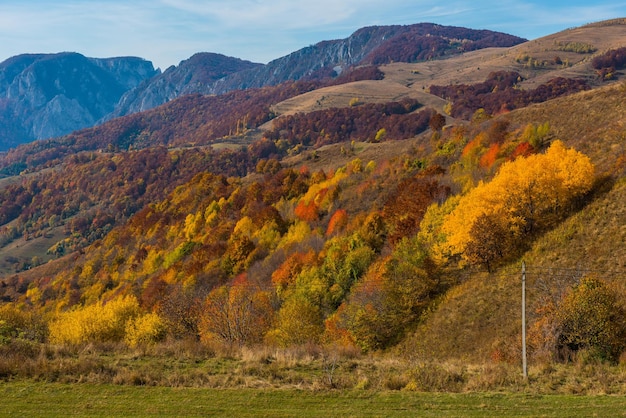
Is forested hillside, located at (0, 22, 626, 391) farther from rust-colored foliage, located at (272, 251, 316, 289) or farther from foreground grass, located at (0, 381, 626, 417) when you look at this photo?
foreground grass, located at (0, 381, 626, 417)

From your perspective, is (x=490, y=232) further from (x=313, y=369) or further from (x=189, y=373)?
(x=189, y=373)

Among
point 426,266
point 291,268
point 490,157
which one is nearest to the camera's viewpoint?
point 426,266

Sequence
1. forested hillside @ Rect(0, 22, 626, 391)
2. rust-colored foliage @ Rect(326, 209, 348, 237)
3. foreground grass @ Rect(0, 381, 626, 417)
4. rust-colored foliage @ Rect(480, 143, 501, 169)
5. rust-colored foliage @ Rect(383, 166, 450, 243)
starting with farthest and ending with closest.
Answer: rust-colored foliage @ Rect(326, 209, 348, 237), rust-colored foliage @ Rect(480, 143, 501, 169), rust-colored foliage @ Rect(383, 166, 450, 243), forested hillside @ Rect(0, 22, 626, 391), foreground grass @ Rect(0, 381, 626, 417)

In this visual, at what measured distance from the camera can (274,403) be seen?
538 inches

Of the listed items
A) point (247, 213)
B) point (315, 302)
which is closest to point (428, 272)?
point (315, 302)

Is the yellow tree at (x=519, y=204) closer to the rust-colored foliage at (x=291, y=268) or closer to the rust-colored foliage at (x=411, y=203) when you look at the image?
the rust-colored foliage at (x=411, y=203)

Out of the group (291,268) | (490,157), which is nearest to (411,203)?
(490,157)

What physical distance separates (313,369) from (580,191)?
112ft

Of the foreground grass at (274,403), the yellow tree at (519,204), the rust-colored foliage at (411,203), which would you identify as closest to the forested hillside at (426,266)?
the yellow tree at (519,204)

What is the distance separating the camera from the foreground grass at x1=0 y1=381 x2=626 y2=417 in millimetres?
12930

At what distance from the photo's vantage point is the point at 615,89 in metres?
66.1

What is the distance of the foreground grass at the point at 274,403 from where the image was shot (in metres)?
12.9

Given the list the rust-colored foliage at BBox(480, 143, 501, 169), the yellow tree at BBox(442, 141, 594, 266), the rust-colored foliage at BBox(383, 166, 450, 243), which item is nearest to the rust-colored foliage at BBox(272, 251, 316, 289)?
the rust-colored foliage at BBox(383, 166, 450, 243)

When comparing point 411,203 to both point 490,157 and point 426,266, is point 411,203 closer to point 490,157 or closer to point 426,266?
point 490,157
